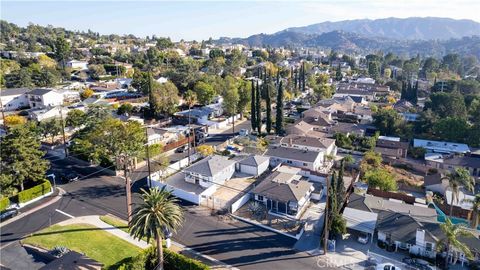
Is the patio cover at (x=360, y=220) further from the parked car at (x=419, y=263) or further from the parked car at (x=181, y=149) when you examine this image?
the parked car at (x=181, y=149)

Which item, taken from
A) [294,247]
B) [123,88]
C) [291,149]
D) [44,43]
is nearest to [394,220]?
[294,247]

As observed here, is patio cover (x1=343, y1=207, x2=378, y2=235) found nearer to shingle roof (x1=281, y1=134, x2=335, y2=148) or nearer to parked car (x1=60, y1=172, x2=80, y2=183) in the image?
shingle roof (x1=281, y1=134, x2=335, y2=148)

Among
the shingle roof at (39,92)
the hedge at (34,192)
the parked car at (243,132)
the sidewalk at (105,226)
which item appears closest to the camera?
the sidewalk at (105,226)

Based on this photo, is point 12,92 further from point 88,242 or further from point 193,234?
point 193,234

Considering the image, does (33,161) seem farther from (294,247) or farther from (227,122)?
(227,122)

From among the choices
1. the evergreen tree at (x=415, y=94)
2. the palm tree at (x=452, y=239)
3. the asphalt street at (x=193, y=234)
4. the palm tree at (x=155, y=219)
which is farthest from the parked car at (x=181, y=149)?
the evergreen tree at (x=415, y=94)

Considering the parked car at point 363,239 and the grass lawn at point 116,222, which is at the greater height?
the grass lawn at point 116,222

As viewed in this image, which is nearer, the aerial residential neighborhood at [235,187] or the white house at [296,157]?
the aerial residential neighborhood at [235,187]

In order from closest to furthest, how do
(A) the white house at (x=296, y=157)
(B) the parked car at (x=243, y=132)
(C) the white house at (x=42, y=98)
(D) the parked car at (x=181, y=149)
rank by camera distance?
(A) the white house at (x=296, y=157), (D) the parked car at (x=181, y=149), (B) the parked car at (x=243, y=132), (C) the white house at (x=42, y=98)
